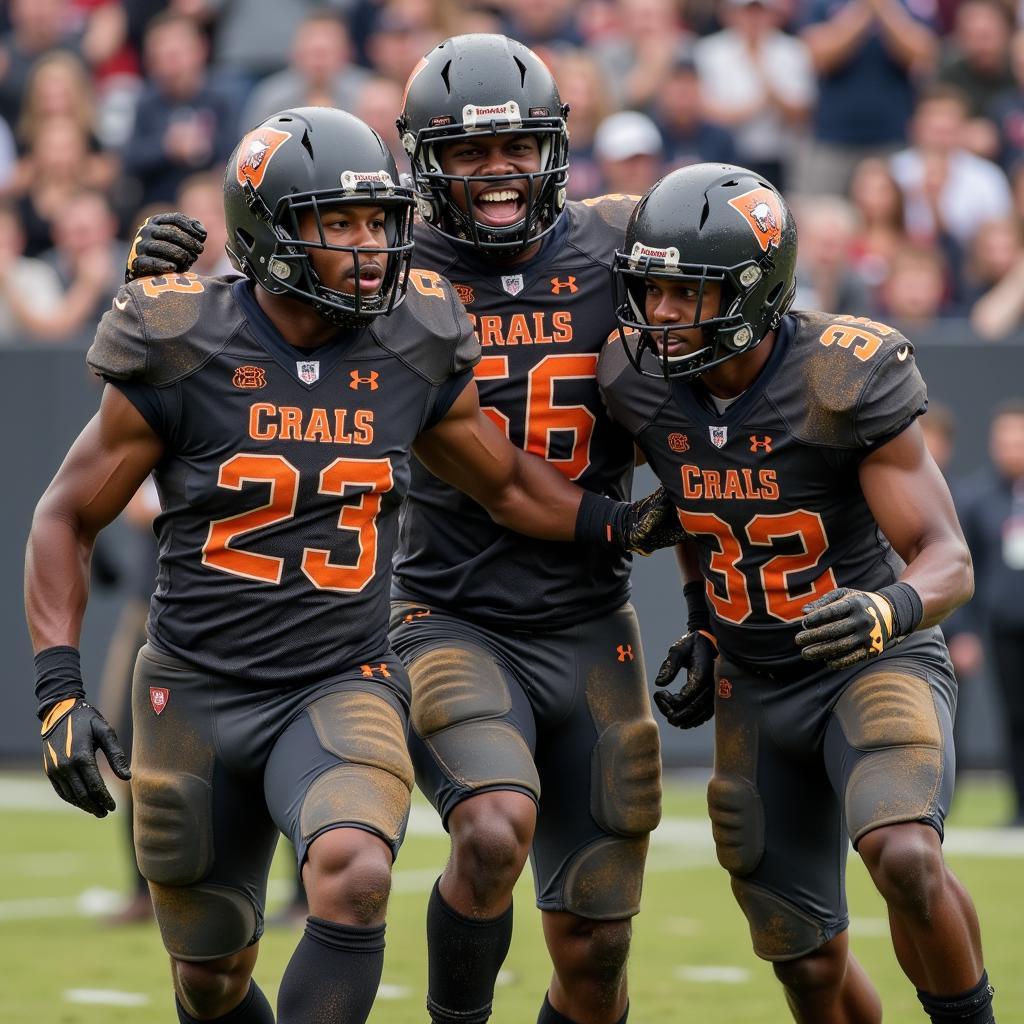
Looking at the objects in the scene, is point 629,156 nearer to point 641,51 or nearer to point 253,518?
point 641,51

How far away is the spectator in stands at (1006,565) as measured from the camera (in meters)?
10.1

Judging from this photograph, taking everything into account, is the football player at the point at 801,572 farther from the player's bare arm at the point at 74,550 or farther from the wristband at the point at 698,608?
the player's bare arm at the point at 74,550

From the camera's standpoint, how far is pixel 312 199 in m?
4.76

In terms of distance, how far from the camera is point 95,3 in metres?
14.6

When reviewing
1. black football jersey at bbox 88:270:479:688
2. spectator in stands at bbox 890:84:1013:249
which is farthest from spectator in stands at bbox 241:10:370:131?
black football jersey at bbox 88:270:479:688

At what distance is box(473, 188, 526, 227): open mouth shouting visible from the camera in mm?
5242

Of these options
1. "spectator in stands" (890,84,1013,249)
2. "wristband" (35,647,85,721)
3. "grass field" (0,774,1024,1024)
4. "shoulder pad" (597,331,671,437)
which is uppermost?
"shoulder pad" (597,331,671,437)

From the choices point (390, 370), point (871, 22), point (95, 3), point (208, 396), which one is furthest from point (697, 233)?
point (95, 3)

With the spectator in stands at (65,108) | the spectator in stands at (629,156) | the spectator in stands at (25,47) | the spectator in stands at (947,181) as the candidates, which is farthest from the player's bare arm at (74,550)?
the spectator in stands at (25,47)

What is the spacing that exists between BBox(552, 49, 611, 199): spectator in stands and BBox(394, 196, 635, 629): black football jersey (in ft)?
20.2

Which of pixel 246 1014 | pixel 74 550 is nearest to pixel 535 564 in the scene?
pixel 74 550

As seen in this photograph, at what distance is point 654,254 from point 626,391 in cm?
39

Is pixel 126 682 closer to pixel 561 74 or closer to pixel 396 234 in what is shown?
pixel 396 234

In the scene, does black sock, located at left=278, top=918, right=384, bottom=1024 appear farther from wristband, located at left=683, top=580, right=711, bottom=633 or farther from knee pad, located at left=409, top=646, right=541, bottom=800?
wristband, located at left=683, top=580, right=711, bottom=633
